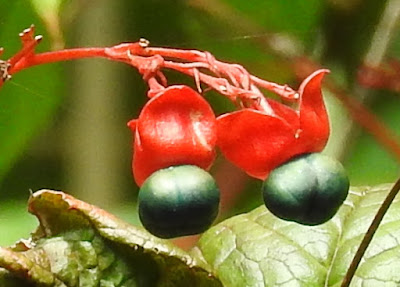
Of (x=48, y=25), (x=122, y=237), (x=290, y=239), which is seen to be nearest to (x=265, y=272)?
(x=290, y=239)

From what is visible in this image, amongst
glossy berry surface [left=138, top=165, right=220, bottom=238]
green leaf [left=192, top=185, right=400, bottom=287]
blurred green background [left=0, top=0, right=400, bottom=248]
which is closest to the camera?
glossy berry surface [left=138, top=165, right=220, bottom=238]

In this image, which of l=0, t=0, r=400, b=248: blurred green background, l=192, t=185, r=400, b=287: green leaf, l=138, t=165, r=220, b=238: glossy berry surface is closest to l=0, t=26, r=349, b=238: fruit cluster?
l=138, t=165, r=220, b=238: glossy berry surface

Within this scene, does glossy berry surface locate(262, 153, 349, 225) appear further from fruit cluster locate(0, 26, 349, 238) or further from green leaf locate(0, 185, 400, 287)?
green leaf locate(0, 185, 400, 287)

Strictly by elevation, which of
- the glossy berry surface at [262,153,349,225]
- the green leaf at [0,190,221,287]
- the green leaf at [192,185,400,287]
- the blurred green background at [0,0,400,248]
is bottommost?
the blurred green background at [0,0,400,248]

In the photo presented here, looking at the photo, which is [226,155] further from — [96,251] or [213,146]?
[96,251]

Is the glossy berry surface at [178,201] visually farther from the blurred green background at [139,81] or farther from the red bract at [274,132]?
the blurred green background at [139,81]

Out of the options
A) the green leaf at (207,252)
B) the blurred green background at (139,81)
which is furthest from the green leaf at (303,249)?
the blurred green background at (139,81)
